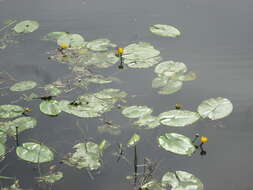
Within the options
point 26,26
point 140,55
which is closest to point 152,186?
point 140,55

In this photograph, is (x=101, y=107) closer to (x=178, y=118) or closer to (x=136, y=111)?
(x=136, y=111)

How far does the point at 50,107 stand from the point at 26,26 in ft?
2.96

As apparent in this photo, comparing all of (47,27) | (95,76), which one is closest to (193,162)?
(95,76)

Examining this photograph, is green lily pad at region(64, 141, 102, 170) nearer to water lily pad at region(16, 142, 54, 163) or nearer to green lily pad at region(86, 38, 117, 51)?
water lily pad at region(16, 142, 54, 163)

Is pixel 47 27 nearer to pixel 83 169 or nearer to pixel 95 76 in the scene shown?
pixel 95 76

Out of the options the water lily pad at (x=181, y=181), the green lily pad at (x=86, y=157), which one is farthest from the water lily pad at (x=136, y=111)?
the water lily pad at (x=181, y=181)

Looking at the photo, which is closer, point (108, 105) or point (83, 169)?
point (83, 169)

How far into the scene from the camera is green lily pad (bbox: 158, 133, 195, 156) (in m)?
1.59

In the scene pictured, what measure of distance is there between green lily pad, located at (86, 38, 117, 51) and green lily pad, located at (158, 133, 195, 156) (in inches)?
33.3

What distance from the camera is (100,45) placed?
7.61 ft

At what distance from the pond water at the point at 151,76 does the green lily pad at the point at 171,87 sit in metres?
0.03

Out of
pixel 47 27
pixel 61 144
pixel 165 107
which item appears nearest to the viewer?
pixel 61 144

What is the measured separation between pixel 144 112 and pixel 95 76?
0.43m

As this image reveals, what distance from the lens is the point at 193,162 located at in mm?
1590
